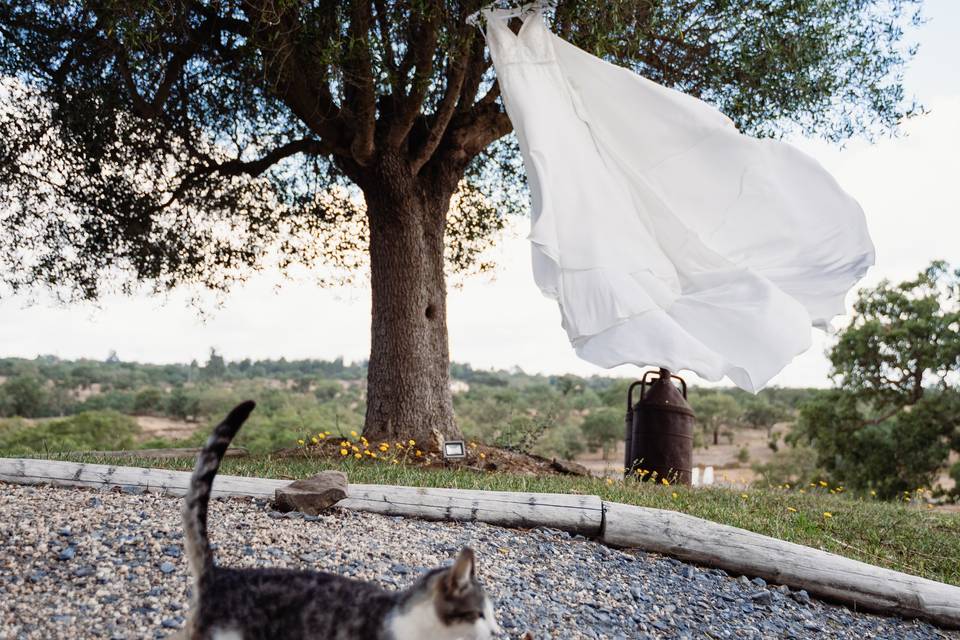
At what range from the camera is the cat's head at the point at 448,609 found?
2.42 metres

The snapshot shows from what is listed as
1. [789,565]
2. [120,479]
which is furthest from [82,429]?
[789,565]

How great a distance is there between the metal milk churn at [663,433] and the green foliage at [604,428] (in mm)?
24062

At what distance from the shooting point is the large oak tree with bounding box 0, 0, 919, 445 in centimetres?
827

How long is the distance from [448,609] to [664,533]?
3.49 metres

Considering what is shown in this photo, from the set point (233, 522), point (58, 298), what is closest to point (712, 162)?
point (233, 522)

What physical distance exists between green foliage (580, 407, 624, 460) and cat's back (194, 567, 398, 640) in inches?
1212

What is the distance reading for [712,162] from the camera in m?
7.20

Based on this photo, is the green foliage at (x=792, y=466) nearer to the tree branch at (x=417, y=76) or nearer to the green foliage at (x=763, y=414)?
the green foliage at (x=763, y=414)

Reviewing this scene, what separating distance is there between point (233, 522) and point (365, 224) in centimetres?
805

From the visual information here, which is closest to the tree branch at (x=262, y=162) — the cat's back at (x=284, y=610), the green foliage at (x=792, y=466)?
the cat's back at (x=284, y=610)

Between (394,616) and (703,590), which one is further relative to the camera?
(703,590)

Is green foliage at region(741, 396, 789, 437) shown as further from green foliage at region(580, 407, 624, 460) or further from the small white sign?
the small white sign

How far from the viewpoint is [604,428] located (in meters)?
32.8

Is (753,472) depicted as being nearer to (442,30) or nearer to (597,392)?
(597,392)
